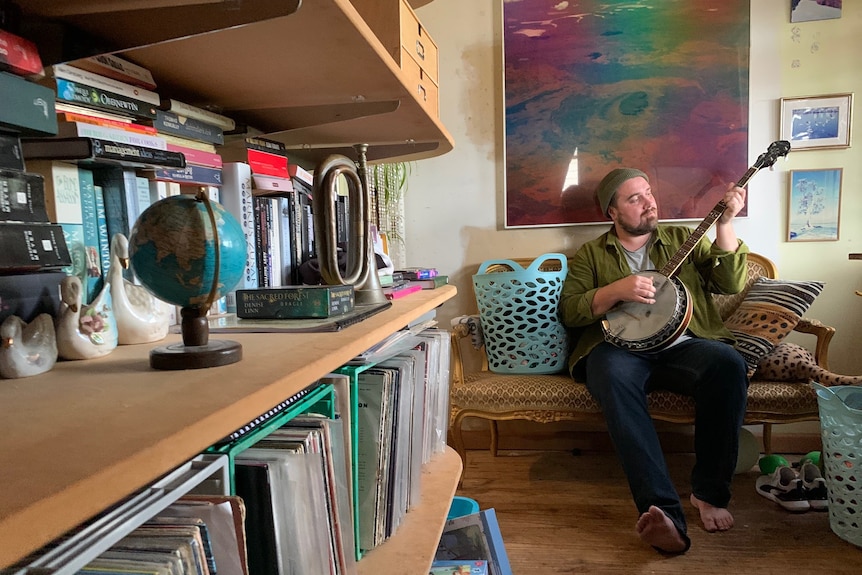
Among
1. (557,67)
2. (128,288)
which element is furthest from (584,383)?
(128,288)

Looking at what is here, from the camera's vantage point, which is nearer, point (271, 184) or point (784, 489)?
point (271, 184)

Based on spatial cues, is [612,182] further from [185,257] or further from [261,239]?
[185,257]

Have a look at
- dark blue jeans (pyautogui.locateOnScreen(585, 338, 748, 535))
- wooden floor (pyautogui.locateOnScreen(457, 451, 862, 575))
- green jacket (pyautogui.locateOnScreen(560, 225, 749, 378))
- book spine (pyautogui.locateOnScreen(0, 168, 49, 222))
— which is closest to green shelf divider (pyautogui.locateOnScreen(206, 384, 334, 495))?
book spine (pyautogui.locateOnScreen(0, 168, 49, 222))

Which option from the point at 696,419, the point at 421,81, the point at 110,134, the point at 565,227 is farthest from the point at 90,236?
the point at 565,227

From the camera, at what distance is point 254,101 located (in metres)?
0.97

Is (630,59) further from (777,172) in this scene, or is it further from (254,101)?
(254,101)

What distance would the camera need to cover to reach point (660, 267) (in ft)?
6.81

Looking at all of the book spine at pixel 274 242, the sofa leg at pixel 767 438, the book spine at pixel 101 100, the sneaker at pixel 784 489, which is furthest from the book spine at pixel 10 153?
the sofa leg at pixel 767 438

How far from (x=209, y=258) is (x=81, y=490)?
27 cm

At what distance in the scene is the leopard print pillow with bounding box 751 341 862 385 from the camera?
1.83m

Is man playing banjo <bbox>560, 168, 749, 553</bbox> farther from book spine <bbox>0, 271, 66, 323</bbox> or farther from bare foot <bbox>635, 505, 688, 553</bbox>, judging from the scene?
book spine <bbox>0, 271, 66, 323</bbox>

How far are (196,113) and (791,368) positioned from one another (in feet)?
6.55

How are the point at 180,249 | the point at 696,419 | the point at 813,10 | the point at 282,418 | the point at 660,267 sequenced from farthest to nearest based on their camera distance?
1. the point at 813,10
2. the point at 660,267
3. the point at 696,419
4. the point at 282,418
5. the point at 180,249

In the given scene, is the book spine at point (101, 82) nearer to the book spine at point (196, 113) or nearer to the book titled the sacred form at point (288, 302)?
the book spine at point (196, 113)
